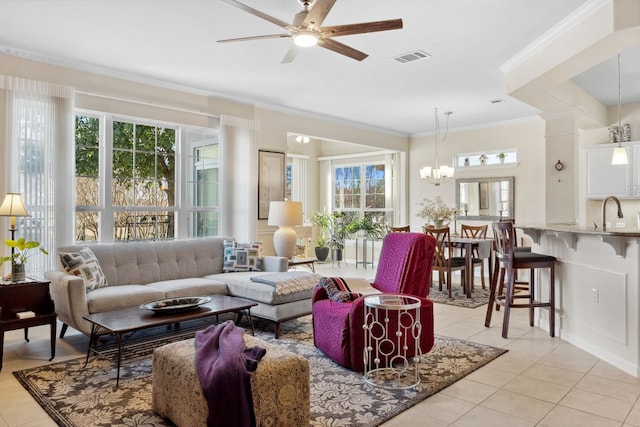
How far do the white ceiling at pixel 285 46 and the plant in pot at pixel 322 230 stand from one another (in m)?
3.77

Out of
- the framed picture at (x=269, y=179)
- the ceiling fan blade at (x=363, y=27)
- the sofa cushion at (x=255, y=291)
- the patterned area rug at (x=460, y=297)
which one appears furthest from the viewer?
the framed picture at (x=269, y=179)

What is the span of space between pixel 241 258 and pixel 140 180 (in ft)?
5.11

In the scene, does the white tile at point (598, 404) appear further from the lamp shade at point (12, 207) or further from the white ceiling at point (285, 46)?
the lamp shade at point (12, 207)

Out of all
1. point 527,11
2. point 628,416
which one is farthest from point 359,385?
point 527,11

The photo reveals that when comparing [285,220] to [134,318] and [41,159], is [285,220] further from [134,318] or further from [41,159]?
[41,159]

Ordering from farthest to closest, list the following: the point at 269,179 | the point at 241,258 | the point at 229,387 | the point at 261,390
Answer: the point at 269,179 < the point at 241,258 < the point at 261,390 < the point at 229,387

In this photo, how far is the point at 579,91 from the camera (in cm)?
567

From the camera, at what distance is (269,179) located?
21.3 ft

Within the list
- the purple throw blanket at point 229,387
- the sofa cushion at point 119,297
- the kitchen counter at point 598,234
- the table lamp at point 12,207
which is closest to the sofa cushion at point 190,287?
the sofa cushion at point 119,297

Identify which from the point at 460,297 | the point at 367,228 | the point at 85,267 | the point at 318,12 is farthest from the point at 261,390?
the point at 367,228

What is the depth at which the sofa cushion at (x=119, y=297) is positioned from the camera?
3.65 metres

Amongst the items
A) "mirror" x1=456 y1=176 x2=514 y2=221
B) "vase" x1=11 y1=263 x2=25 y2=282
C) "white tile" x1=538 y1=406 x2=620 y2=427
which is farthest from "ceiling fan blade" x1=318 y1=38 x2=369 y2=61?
"mirror" x1=456 y1=176 x2=514 y2=221

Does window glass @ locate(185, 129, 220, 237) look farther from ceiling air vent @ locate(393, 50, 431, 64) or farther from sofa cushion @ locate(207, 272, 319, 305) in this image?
ceiling air vent @ locate(393, 50, 431, 64)

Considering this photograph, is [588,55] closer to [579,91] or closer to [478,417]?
[579,91]
